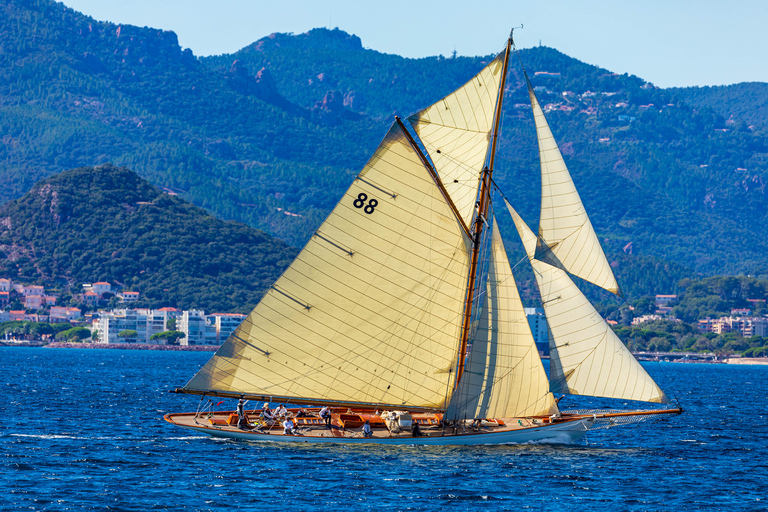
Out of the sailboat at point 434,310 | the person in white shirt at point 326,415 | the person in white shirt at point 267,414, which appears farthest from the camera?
the person in white shirt at point 267,414

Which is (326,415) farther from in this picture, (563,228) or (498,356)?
(563,228)

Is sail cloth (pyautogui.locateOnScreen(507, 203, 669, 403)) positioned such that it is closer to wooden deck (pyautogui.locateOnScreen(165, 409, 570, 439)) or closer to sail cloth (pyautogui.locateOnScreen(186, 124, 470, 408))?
wooden deck (pyautogui.locateOnScreen(165, 409, 570, 439))

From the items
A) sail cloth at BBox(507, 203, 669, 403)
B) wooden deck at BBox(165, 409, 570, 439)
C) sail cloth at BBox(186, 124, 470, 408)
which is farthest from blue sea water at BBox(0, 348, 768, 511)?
sail cloth at BBox(507, 203, 669, 403)

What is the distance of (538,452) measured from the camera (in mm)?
54094

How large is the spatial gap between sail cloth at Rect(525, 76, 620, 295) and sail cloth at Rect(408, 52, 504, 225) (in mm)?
2177

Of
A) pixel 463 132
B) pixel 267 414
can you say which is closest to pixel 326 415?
pixel 267 414

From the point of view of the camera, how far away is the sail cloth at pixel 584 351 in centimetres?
5184

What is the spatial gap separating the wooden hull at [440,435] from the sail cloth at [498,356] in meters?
1.13

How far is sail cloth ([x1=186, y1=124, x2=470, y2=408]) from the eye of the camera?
51875 millimetres

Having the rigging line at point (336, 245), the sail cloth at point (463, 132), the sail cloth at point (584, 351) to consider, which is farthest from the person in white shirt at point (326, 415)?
the sail cloth at point (463, 132)

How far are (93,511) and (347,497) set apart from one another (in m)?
9.72

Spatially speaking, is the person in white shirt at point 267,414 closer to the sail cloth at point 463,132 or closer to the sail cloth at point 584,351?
the sail cloth at point 463,132

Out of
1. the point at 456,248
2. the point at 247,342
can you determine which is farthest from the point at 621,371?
the point at 247,342

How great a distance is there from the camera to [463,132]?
5272 cm
